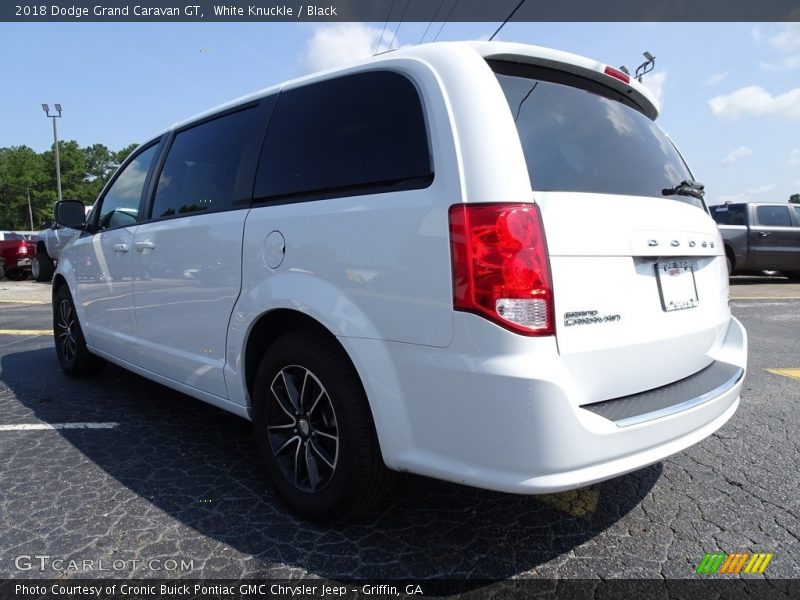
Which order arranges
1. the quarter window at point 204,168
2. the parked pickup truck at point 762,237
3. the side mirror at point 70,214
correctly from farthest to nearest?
the parked pickup truck at point 762,237 → the side mirror at point 70,214 → the quarter window at point 204,168

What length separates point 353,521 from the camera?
2234 millimetres

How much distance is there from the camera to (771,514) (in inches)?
90.7

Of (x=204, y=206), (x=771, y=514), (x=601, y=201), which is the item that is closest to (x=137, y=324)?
(x=204, y=206)

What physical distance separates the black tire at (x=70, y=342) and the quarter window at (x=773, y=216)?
1335cm

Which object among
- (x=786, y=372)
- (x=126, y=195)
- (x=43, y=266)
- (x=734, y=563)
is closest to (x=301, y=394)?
(x=734, y=563)

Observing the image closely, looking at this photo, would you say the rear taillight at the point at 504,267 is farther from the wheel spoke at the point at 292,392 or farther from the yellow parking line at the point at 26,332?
the yellow parking line at the point at 26,332

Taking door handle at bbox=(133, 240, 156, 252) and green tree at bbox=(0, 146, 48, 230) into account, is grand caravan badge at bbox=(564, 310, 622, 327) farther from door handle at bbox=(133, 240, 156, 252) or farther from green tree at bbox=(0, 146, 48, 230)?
green tree at bbox=(0, 146, 48, 230)

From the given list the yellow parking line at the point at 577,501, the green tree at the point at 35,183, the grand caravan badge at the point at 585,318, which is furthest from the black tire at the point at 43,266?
the green tree at the point at 35,183

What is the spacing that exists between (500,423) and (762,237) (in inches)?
524

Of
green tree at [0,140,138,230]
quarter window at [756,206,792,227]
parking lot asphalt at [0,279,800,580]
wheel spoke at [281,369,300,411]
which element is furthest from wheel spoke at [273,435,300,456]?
green tree at [0,140,138,230]

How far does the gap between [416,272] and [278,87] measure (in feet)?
4.66

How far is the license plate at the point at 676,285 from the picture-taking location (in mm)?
2006

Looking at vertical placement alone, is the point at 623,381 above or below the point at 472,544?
above

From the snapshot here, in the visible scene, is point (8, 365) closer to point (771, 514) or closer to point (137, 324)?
point (137, 324)
